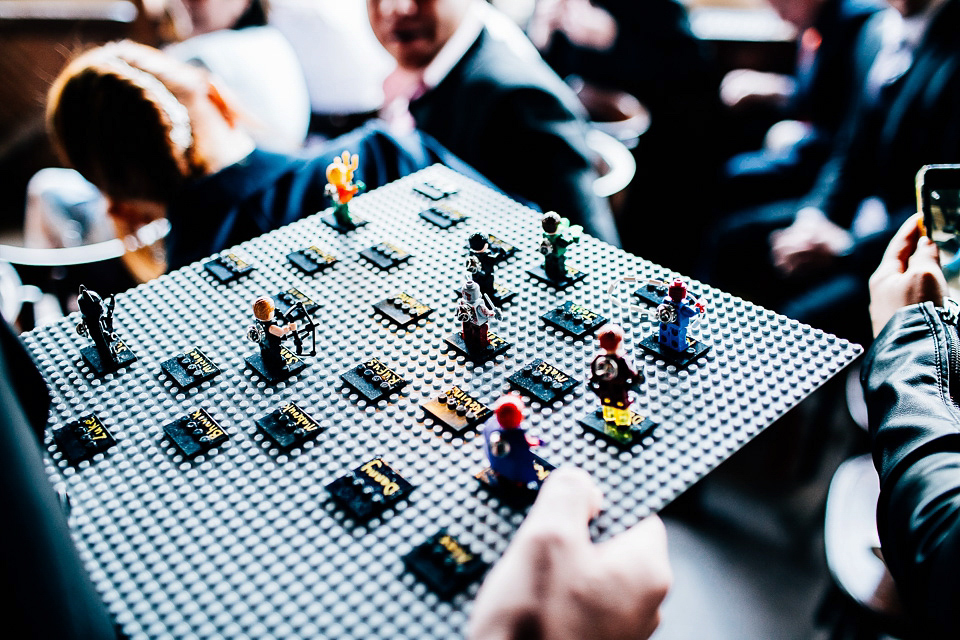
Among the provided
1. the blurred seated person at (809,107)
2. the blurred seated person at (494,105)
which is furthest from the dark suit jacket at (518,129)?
the blurred seated person at (809,107)

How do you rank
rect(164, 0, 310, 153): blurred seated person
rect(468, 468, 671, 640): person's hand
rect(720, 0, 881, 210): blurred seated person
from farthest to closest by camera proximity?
rect(720, 0, 881, 210): blurred seated person → rect(164, 0, 310, 153): blurred seated person → rect(468, 468, 671, 640): person's hand

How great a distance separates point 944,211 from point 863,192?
1.14m

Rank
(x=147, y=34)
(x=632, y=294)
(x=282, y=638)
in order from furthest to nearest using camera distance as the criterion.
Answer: (x=147, y=34), (x=632, y=294), (x=282, y=638)

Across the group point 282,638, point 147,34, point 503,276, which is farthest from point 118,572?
point 147,34

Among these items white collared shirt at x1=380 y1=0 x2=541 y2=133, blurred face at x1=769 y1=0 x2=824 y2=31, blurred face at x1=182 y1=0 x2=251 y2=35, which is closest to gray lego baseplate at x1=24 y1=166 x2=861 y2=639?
white collared shirt at x1=380 y1=0 x2=541 y2=133

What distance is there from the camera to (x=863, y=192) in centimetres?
221

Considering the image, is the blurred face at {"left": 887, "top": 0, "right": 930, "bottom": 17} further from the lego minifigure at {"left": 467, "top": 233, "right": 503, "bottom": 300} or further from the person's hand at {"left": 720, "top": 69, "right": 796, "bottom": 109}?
the lego minifigure at {"left": 467, "top": 233, "right": 503, "bottom": 300}

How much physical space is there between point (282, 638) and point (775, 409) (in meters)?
0.65

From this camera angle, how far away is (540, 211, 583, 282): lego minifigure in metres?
1.19

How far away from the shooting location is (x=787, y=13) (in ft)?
8.77

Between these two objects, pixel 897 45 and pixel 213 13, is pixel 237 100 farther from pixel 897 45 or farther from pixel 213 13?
pixel 897 45

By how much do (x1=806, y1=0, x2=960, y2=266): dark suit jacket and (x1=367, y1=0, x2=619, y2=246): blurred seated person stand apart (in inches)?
35.4

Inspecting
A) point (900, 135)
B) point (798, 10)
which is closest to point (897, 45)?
point (900, 135)

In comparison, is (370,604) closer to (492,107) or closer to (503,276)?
(503,276)
